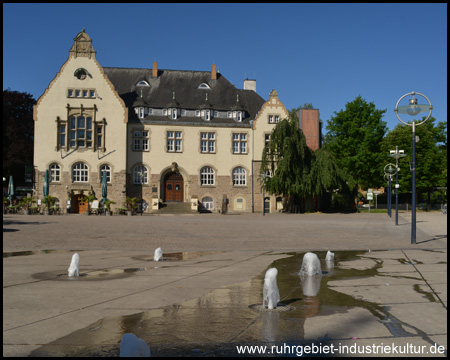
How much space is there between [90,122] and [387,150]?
39.2 meters

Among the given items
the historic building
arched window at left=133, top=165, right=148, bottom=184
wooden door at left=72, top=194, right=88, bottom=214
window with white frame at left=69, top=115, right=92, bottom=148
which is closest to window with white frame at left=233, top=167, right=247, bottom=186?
the historic building

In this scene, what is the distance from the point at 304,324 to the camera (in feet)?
19.3


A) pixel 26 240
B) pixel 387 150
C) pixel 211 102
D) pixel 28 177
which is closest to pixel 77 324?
pixel 26 240

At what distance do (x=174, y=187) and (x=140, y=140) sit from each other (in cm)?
675

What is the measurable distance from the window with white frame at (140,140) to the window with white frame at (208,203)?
9.03 meters

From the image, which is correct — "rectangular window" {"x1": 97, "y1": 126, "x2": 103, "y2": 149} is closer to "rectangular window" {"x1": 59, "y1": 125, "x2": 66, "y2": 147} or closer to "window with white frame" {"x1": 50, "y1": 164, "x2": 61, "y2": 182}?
"rectangular window" {"x1": 59, "y1": 125, "x2": 66, "y2": 147}

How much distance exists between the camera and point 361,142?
62.0 m

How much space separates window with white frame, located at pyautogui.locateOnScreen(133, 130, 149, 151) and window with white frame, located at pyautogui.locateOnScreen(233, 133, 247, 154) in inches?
410

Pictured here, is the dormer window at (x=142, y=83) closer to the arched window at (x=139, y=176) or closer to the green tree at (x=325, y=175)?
the arched window at (x=139, y=176)

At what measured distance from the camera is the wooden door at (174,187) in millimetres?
56000

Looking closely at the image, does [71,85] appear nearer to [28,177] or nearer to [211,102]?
[28,177]

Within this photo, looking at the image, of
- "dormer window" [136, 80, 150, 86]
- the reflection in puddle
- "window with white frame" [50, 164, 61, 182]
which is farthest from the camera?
"dormer window" [136, 80, 150, 86]

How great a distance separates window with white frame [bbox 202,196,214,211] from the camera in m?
56.0

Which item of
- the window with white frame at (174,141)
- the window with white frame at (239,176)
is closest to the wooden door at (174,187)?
the window with white frame at (174,141)
